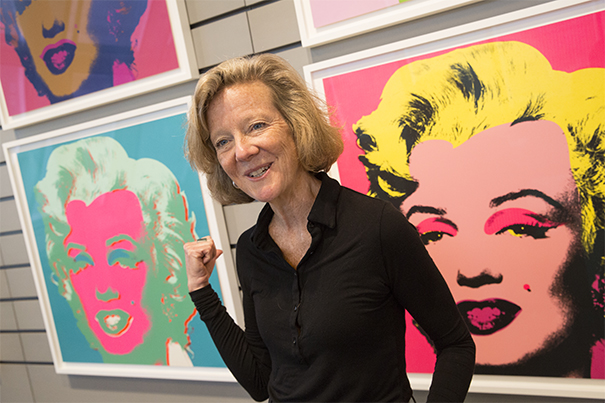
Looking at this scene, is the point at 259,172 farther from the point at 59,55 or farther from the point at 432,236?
the point at 59,55

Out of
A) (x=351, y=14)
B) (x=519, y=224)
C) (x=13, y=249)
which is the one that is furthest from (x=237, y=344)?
(x=13, y=249)

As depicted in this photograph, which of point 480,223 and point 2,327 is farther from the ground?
point 480,223

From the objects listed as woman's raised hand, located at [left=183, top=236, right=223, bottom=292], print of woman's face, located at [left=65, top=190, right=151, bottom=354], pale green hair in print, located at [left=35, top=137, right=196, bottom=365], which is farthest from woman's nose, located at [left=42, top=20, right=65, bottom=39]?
woman's raised hand, located at [left=183, top=236, right=223, bottom=292]

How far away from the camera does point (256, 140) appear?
957 millimetres

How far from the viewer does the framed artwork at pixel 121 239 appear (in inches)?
67.9

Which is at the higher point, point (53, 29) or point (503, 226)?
point (53, 29)

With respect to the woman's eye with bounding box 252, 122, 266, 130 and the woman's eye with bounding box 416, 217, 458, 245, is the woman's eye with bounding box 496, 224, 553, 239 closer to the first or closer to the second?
the woman's eye with bounding box 416, 217, 458, 245

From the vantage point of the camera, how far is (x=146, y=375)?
1.92 metres

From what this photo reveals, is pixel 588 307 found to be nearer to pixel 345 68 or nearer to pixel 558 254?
pixel 558 254

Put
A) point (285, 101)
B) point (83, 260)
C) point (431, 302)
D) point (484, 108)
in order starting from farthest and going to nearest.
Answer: point (83, 260) → point (484, 108) → point (285, 101) → point (431, 302)

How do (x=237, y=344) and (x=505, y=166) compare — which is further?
(x=505, y=166)

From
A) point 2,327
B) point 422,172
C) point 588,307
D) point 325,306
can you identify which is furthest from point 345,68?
point 2,327

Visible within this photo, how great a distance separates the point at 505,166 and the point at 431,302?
60 cm

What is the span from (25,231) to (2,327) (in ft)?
2.20
